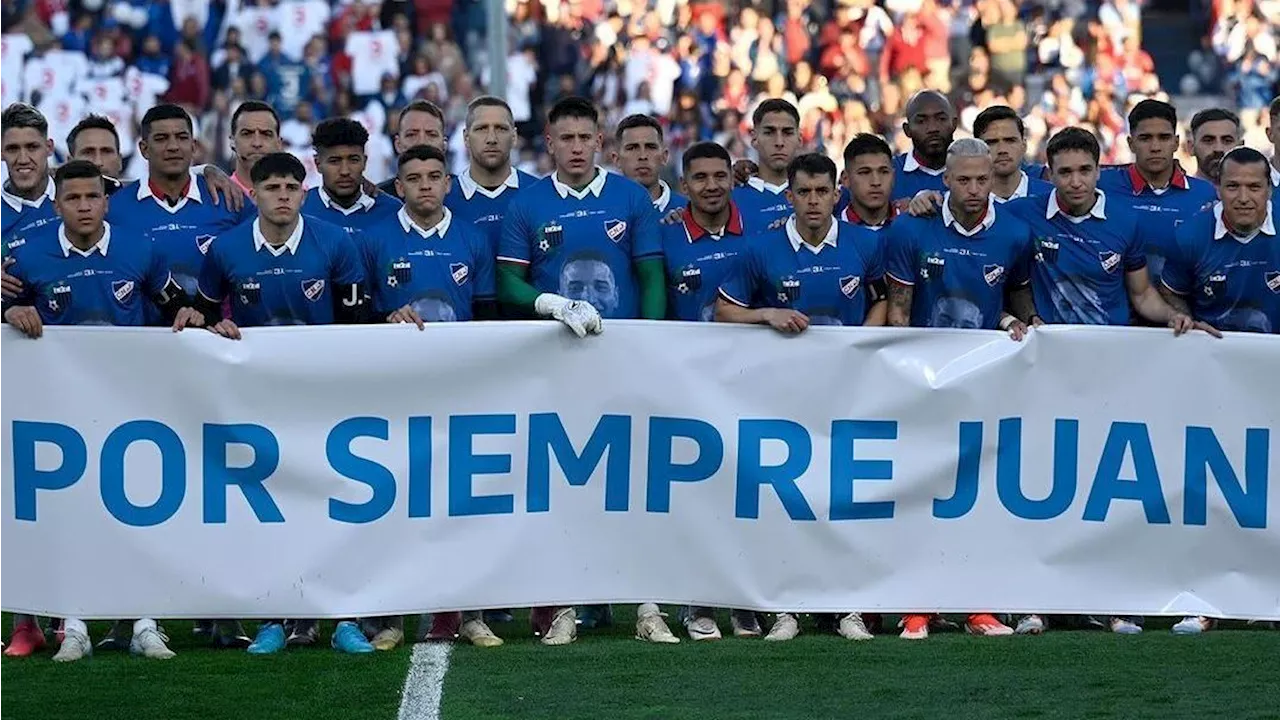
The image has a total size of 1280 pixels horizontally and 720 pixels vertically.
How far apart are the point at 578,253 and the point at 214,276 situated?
1.35 meters

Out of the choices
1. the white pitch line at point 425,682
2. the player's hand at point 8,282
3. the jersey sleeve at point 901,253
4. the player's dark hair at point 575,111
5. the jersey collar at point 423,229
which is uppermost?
the player's dark hair at point 575,111

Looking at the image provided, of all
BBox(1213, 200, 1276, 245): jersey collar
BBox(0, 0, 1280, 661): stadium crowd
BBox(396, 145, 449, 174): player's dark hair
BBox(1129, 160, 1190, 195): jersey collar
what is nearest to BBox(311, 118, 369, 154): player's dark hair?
BBox(0, 0, 1280, 661): stadium crowd

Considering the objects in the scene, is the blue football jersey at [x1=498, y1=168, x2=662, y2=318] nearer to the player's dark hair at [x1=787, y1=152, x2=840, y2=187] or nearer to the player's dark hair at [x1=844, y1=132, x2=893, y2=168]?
the player's dark hair at [x1=787, y1=152, x2=840, y2=187]

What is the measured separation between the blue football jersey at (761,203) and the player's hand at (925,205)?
0.81 meters

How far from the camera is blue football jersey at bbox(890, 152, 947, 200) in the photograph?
36.0 feet

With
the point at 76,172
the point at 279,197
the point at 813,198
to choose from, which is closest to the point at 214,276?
the point at 279,197

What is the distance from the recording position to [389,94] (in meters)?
24.1

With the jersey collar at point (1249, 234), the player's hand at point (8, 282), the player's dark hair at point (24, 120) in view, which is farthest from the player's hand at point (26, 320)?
the jersey collar at point (1249, 234)

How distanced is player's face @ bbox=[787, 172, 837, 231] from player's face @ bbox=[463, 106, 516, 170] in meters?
1.31

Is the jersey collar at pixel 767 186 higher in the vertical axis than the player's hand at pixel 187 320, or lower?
higher

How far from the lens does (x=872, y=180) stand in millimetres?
10164

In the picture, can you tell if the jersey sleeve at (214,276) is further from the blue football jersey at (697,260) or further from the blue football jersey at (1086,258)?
the blue football jersey at (1086,258)

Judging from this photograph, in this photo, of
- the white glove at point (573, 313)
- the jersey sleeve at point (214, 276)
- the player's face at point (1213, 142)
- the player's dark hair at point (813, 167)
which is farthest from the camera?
the player's face at point (1213, 142)

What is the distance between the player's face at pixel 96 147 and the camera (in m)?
10.5
